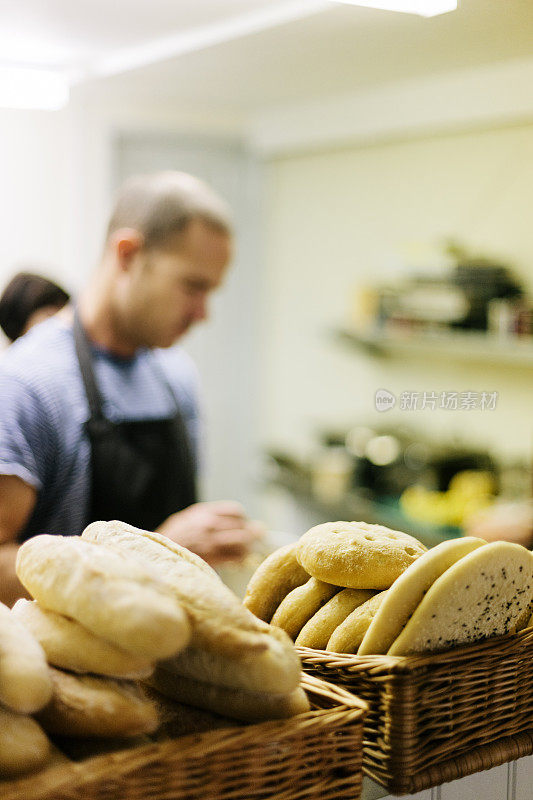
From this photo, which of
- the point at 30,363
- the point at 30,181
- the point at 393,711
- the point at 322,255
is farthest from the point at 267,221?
the point at 393,711

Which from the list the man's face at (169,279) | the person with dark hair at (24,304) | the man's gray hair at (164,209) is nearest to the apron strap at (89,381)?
the man's face at (169,279)

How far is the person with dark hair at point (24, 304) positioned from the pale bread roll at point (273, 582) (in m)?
1.39

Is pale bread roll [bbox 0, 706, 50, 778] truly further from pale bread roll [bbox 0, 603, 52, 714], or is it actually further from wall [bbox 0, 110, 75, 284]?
wall [bbox 0, 110, 75, 284]

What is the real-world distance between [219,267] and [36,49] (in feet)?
4.67

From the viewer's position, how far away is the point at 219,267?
75.7 inches

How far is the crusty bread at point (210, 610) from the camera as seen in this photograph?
72 centimetres

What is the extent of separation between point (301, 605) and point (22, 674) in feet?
1.27

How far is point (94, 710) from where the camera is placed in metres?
0.68

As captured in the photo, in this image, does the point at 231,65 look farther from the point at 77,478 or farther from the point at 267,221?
the point at 77,478

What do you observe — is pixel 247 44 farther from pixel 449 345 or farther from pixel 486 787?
pixel 486 787

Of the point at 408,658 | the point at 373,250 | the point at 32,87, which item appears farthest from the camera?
the point at 373,250

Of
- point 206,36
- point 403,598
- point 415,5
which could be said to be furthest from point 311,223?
point 403,598

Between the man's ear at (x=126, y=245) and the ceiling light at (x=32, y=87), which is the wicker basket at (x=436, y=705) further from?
the ceiling light at (x=32, y=87)

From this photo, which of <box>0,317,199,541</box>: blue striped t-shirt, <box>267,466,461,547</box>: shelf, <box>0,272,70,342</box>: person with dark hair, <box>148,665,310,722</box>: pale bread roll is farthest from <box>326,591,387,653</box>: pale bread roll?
<box>267,466,461,547</box>: shelf
